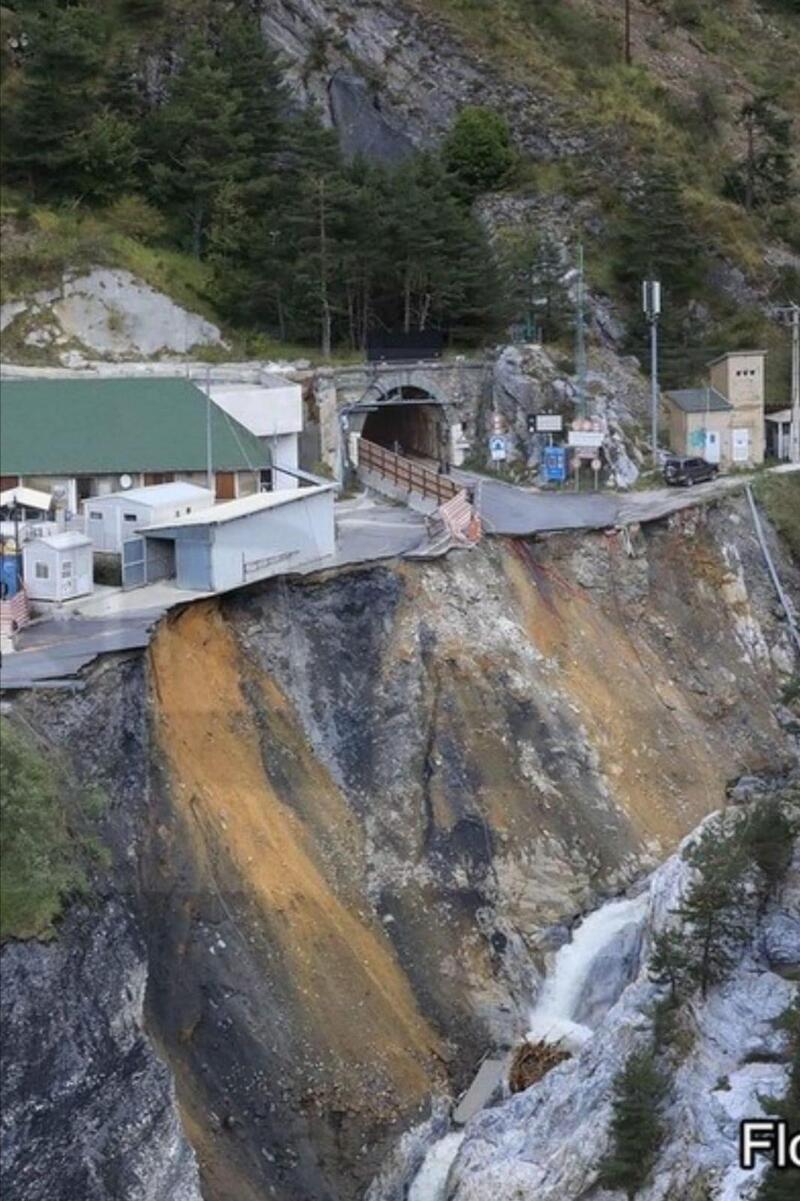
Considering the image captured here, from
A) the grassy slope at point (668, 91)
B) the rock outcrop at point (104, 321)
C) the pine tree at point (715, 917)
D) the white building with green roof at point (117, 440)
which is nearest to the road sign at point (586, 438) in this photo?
the grassy slope at point (668, 91)

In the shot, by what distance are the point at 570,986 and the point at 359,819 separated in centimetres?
589

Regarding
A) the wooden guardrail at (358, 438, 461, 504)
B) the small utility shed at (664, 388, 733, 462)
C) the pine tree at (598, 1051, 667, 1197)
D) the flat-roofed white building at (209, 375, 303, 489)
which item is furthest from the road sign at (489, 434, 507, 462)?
the pine tree at (598, 1051, 667, 1197)

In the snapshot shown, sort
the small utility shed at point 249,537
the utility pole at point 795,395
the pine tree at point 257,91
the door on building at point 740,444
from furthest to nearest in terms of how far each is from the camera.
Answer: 1. the pine tree at point 257,91
2. the utility pole at point 795,395
3. the door on building at point 740,444
4. the small utility shed at point 249,537

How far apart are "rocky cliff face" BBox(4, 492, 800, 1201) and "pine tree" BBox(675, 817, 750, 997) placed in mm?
5380

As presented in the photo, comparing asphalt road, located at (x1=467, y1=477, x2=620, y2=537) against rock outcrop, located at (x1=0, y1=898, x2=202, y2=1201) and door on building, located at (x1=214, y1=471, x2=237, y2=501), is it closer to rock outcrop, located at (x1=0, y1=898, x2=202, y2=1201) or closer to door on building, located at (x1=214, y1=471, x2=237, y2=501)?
door on building, located at (x1=214, y1=471, x2=237, y2=501)

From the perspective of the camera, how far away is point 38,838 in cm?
2966

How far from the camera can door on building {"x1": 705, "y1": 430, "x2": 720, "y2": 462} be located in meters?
56.9

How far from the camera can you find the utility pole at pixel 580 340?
5684cm

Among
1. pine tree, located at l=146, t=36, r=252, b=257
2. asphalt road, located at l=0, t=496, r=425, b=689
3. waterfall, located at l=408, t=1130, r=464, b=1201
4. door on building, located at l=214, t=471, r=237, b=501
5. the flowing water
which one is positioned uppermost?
pine tree, located at l=146, t=36, r=252, b=257

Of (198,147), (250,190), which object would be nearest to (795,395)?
(250,190)

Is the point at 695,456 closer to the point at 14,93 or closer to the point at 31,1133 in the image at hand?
the point at 14,93

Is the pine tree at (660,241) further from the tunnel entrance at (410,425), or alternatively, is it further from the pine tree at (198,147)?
the pine tree at (198,147)

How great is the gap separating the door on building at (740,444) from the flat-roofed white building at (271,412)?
50.4ft

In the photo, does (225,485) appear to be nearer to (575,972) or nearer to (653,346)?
(575,972)
